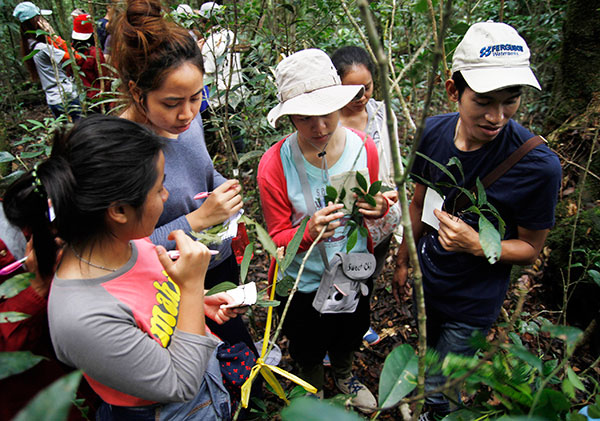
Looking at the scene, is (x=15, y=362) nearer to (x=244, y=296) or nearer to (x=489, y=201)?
(x=244, y=296)

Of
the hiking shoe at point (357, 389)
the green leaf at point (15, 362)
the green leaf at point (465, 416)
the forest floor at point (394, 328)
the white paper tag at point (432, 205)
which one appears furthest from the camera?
the forest floor at point (394, 328)

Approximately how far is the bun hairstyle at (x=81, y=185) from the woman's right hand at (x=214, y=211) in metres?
0.49

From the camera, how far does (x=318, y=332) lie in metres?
2.09

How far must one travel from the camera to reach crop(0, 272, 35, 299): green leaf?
940mm

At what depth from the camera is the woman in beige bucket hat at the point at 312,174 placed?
1.68 meters

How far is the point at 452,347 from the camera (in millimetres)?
1850

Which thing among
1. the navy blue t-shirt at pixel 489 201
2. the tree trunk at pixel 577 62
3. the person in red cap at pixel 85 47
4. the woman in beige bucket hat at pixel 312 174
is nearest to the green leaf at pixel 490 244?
the navy blue t-shirt at pixel 489 201

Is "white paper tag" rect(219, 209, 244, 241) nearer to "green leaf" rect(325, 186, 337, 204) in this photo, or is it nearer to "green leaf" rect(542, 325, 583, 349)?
"green leaf" rect(325, 186, 337, 204)

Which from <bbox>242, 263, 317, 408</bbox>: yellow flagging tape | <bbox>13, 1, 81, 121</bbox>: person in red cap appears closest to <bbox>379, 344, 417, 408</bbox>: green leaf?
<bbox>242, 263, 317, 408</bbox>: yellow flagging tape

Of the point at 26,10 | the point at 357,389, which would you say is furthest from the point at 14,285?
the point at 26,10

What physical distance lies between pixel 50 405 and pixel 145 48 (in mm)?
1480

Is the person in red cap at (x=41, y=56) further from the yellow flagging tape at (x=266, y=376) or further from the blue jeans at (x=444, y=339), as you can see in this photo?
the blue jeans at (x=444, y=339)

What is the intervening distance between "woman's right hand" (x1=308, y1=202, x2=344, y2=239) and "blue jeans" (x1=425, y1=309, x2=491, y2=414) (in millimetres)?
770

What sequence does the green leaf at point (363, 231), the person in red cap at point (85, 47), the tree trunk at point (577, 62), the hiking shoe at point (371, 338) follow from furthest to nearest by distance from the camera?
the person in red cap at point (85, 47)
the tree trunk at point (577, 62)
the hiking shoe at point (371, 338)
the green leaf at point (363, 231)
